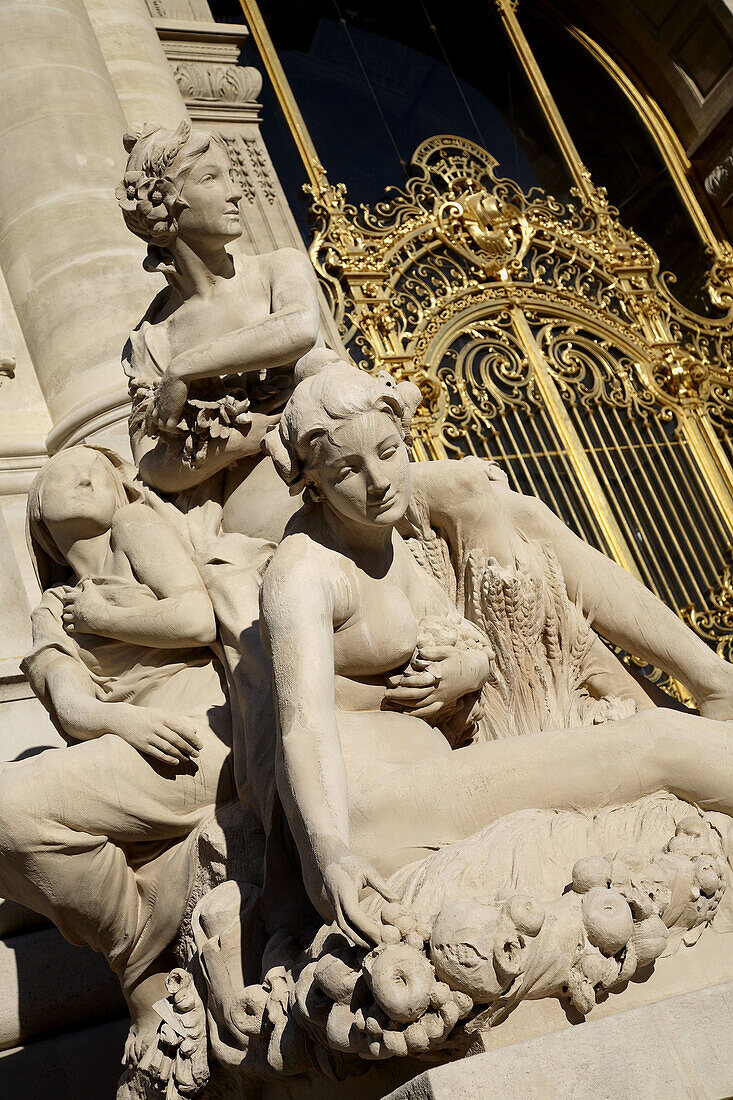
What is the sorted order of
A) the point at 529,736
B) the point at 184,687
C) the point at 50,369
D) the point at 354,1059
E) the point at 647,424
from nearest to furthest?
the point at 354,1059
the point at 529,736
the point at 184,687
the point at 50,369
the point at 647,424

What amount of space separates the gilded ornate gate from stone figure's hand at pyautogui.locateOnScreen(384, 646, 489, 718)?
3.64m

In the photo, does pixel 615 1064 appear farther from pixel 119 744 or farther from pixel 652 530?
pixel 652 530

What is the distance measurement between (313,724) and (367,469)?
508 millimetres

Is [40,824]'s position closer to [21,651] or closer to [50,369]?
[21,651]

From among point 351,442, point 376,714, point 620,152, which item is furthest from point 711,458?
point 351,442

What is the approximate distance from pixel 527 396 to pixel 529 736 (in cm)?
448

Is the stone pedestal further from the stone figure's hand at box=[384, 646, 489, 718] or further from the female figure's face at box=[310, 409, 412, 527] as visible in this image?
the female figure's face at box=[310, 409, 412, 527]

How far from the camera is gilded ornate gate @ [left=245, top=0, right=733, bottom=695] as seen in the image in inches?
253

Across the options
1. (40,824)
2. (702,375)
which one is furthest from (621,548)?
(40,824)

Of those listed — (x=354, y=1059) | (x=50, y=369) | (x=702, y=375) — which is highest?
(x=50, y=369)

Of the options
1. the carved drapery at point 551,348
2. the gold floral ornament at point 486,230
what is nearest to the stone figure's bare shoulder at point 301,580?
the carved drapery at point 551,348

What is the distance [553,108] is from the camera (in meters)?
7.65

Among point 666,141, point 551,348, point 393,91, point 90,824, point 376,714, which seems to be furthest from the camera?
point 666,141

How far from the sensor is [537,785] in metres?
2.22
